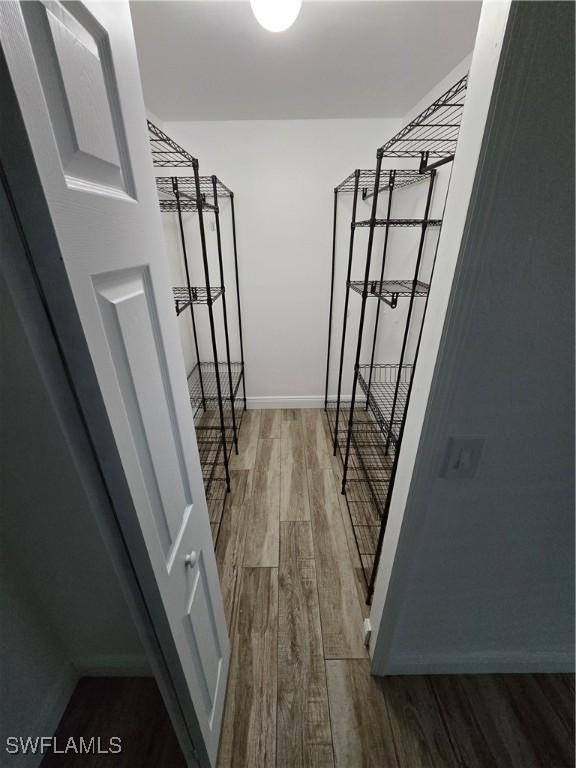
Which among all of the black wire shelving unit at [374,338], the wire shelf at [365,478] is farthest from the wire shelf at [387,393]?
the wire shelf at [365,478]

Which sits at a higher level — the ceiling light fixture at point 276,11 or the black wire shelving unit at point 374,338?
the ceiling light fixture at point 276,11

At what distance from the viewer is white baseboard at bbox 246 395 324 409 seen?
3082 mm

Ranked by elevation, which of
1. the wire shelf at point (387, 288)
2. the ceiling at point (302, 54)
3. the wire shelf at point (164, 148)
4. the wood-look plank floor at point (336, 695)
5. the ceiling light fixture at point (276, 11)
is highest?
the ceiling at point (302, 54)

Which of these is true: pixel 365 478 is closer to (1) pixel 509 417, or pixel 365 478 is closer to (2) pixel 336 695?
(2) pixel 336 695

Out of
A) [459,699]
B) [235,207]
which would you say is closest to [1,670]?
Result: [459,699]

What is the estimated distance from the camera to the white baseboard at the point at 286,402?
3082 millimetres

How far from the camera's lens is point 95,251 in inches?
16.9

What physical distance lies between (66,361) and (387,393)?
7.52 ft

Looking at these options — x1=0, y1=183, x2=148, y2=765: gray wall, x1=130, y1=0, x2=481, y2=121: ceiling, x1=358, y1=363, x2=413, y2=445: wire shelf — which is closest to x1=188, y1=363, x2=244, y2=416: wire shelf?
x1=358, y1=363, x2=413, y2=445: wire shelf

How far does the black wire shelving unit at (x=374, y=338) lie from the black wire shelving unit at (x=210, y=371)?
0.81 m

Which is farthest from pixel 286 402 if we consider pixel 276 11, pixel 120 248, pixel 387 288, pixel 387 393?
pixel 120 248

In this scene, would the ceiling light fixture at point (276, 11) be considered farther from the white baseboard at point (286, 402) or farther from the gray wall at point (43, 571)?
the white baseboard at point (286, 402)

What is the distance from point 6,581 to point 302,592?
1176 mm

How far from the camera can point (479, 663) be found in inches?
47.9
